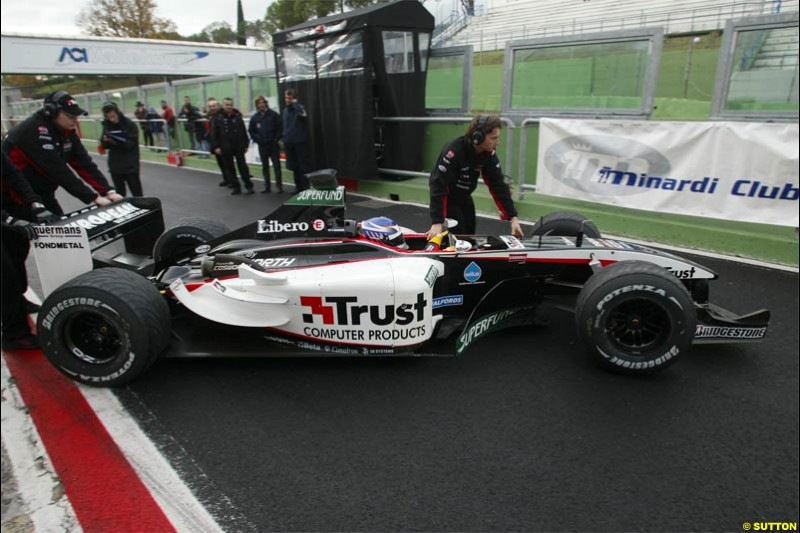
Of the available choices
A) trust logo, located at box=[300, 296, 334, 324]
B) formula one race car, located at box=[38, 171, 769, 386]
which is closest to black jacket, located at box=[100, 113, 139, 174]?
formula one race car, located at box=[38, 171, 769, 386]

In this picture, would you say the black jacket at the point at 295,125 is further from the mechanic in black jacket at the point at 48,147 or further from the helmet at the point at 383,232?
the helmet at the point at 383,232

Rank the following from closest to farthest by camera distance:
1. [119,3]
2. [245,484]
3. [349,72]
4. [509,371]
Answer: [245,484] < [509,371] < [349,72] < [119,3]

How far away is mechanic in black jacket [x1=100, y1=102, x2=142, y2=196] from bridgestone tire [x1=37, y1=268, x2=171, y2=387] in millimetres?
4955

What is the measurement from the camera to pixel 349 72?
9523 millimetres

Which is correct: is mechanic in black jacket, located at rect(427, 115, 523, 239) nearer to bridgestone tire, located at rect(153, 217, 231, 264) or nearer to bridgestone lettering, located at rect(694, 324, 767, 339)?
bridgestone lettering, located at rect(694, 324, 767, 339)

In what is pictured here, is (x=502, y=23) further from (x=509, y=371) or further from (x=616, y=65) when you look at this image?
(x=509, y=371)

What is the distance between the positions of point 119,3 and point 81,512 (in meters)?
15.6

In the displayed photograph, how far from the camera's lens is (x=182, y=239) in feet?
14.3

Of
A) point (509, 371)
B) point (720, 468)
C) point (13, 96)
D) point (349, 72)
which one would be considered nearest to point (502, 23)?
point (349, 72)

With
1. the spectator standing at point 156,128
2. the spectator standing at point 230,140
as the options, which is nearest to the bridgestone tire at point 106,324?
the spectator standing at point 230,140

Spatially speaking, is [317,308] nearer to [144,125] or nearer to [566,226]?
[566,226]

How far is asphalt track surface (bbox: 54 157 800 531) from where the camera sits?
2307mm

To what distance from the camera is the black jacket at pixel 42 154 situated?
165 inches

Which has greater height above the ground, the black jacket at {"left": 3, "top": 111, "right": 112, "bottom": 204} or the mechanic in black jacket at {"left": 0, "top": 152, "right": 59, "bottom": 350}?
the black jacket at {"left": 3, "top": 111, "right": 112, "bottom": 204}
